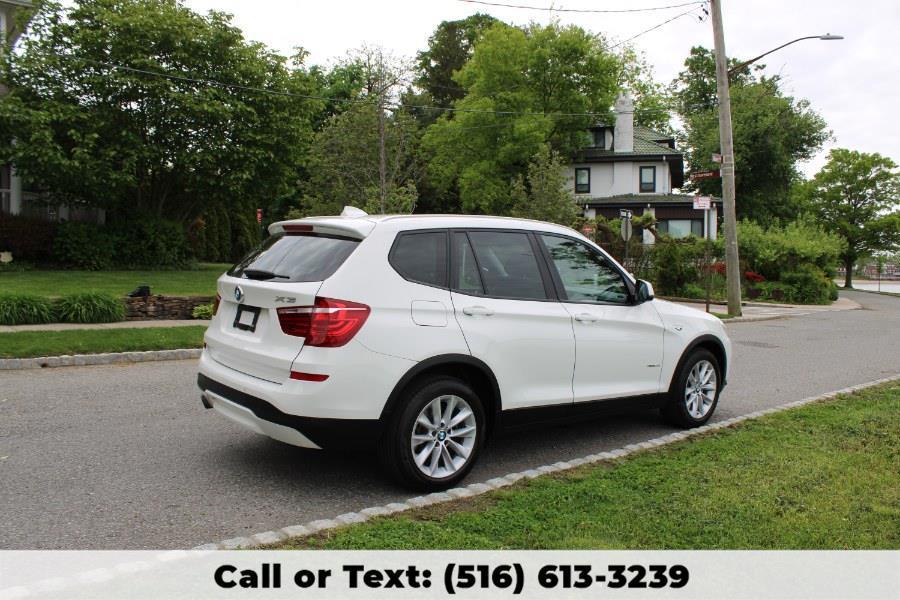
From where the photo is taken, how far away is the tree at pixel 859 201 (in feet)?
203

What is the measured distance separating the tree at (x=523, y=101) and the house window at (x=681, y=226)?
738 centimetres

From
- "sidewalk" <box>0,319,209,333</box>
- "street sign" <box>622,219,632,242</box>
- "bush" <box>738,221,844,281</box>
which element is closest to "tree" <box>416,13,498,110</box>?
"bush" <box>738,221,844,281</box>

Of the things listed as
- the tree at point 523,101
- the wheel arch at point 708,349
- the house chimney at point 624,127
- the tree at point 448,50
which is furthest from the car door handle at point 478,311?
the tree at point 448,50

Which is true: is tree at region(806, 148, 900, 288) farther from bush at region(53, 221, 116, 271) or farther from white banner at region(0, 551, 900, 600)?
white banner at region(0, 551, 900, 600)

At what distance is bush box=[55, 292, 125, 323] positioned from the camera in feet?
42.5

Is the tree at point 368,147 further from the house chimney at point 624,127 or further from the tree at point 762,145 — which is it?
the tree at point 762,145

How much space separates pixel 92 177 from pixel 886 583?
84.3 ft

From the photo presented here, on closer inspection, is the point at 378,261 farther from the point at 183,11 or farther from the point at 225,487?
the point at 183,11

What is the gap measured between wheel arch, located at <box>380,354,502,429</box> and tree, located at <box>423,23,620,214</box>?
39183 mm

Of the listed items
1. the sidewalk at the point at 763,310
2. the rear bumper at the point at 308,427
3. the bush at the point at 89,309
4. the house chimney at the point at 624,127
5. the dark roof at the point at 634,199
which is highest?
the house chimney at the point at 624,127

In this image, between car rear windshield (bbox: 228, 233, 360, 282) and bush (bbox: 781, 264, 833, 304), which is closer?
car rear windshield (bbox: 228, 233, 360, 282)

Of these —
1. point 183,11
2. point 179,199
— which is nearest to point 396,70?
point 183,11

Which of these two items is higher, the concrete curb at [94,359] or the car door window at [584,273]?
the car door window at [584,273]

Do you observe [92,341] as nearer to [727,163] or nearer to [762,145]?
[727,163]
